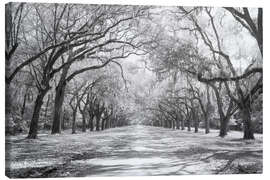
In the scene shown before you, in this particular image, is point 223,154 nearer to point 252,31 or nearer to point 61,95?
point 252,31

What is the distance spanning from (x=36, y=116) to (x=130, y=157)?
87.4 inches

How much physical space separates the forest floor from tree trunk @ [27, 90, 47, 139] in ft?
0.51

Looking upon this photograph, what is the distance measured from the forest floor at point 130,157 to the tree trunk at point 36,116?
156 mm

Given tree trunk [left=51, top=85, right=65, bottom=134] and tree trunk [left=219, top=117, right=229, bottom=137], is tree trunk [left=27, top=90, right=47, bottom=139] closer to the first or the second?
tree trunk [left=51, top=85, right=65, bottom=134]

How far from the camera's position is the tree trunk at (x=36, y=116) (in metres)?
7.86

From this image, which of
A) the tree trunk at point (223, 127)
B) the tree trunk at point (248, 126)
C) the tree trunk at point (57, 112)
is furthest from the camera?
the tree trunk at point (57, 112)

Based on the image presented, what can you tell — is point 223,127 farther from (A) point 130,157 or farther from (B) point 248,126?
(A) point 130,157

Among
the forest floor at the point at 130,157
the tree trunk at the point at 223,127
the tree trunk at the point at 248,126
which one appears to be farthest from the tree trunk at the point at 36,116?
the tree trunk at the point at 248,126

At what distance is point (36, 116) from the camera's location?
8.41m

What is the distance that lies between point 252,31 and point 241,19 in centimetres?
44

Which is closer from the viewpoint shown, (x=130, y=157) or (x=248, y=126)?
(x=130, y=157)

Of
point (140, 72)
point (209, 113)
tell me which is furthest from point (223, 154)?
point (209, 113)

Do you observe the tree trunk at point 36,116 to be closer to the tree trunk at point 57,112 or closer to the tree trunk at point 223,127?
the tree trunk at point 57,112

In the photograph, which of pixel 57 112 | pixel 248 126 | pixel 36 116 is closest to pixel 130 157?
pixel 36 116
